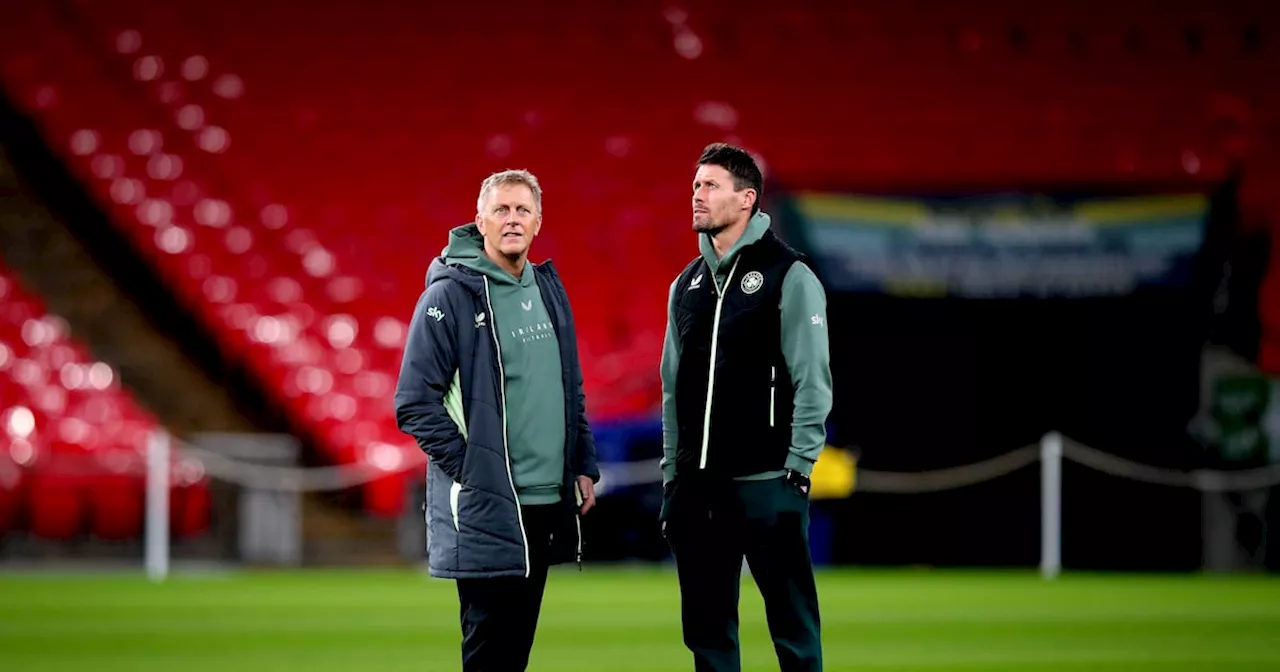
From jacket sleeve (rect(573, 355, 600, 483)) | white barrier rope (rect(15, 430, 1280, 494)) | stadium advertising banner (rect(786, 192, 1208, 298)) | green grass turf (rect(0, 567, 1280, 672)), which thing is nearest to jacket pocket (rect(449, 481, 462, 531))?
jacket sleeve (rect(573, 355, 600, 483))

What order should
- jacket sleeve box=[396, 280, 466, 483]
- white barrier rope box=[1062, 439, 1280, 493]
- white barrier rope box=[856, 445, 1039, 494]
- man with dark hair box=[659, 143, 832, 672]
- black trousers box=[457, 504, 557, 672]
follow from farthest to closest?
white barrier rope box=[856, 445, 1039, 494] → white barrier rope box=[1062, 439, 1280, 493] → man with dark hair box=[659, 143, 832, 672] → black trousers box=[457, 504, 557, 672] → jacket sleeve box=[396, 280, 466, 483]

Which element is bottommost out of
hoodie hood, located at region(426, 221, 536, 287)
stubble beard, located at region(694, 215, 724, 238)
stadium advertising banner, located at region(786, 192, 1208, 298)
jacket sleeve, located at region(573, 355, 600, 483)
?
jacket sleeve, located at region(573, 355, 600, 483)

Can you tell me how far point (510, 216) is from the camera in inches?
213

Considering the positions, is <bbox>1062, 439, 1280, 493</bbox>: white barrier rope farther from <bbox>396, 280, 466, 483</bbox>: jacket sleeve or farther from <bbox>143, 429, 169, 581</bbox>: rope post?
<bbox>396, 280, 466, 483</bbox>: jacket sleeve

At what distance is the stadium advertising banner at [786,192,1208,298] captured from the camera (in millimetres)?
14445

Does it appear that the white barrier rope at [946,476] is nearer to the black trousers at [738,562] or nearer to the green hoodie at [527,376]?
the black trousers at [738,562]

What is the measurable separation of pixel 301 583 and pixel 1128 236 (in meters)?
6.61

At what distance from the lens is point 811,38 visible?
806 inches

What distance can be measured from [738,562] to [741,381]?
0.54m

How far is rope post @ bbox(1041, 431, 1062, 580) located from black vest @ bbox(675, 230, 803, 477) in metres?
9.38

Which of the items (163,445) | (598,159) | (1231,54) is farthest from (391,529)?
(1231,54)

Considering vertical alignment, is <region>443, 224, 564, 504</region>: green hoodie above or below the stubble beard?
below

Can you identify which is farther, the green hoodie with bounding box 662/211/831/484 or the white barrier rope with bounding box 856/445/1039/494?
the white barrier rope with bounding box 856/445/1039/494

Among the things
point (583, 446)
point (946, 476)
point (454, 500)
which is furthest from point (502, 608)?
point (946, 476)
